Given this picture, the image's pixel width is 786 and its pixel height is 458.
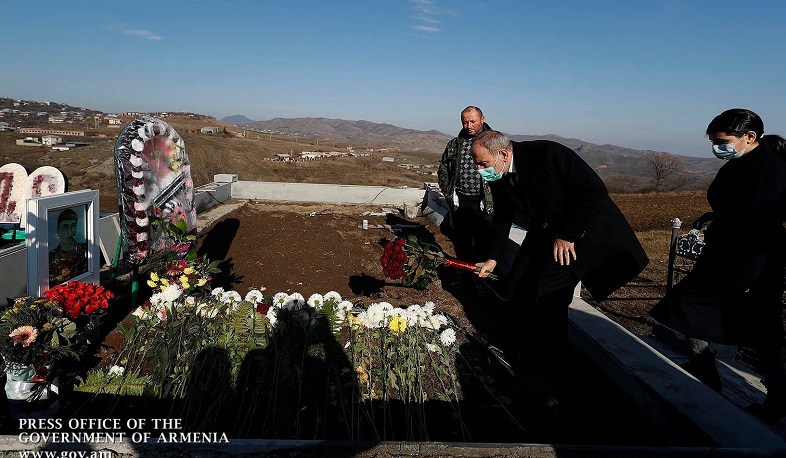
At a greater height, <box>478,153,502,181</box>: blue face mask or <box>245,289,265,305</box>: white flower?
<box>478,153,502,181</box>: blue face mask

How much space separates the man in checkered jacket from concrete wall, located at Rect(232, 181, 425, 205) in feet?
23.3

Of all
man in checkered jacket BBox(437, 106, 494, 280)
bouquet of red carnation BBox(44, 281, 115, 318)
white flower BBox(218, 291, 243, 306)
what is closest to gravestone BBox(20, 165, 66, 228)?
bouquet of red carnation BBox(44, 281, 115, 318)

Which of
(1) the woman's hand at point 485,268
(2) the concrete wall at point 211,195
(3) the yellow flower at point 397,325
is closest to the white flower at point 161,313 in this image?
(3) the yellow flower at point 397,325

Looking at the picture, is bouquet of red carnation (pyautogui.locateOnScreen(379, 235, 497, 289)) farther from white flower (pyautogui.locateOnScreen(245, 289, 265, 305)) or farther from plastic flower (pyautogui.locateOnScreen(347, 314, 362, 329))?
white flower (pyautogui.locateOnScreen(245, 289, 265, 305))

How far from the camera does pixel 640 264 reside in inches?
123

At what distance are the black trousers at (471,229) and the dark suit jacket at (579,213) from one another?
1813mm

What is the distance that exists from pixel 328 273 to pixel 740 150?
4069 millimetres

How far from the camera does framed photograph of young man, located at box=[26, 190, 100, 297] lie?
3225mm

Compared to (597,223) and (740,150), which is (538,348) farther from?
(740,150)

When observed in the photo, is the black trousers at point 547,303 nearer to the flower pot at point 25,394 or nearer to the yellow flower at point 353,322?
the yellow flower at point 353,322

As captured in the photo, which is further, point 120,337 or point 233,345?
point 120,337

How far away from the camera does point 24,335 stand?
253 centimetres

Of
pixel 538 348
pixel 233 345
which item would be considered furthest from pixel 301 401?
pixel 538 348

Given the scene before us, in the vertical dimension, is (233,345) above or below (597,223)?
below
